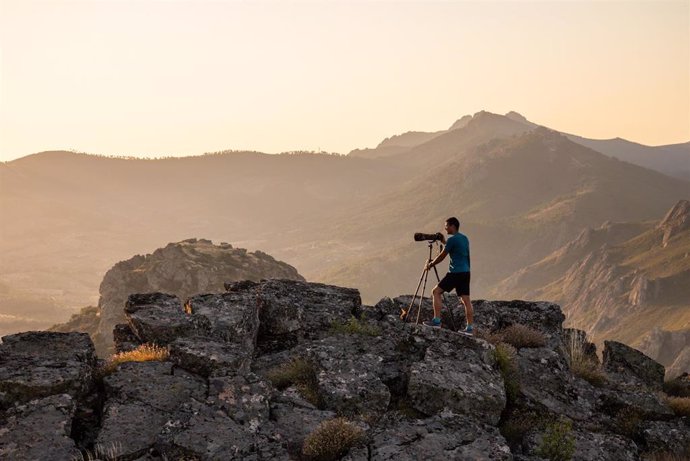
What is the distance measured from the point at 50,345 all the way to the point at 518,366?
10.5 metres

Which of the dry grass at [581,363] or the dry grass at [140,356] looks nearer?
the dry grass at [140,356]

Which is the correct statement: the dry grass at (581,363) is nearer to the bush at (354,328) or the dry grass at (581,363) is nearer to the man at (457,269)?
the man at (457,269)

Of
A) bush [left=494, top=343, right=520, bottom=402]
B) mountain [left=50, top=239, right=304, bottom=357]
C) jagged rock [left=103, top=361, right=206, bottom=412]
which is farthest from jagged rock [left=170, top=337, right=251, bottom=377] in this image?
mountain [left=50, top=239, right=304, bottom=357]

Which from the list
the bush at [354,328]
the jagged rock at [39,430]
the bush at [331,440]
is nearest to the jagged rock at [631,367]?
the bush at [354,328]

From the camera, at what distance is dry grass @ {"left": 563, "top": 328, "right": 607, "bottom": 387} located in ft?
49.0

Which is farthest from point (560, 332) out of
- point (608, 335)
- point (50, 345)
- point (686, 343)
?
point (608, 335)

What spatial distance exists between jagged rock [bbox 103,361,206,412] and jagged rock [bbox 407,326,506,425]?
14.2 ft

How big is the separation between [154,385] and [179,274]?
66027mm

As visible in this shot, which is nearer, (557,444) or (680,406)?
(557,444)

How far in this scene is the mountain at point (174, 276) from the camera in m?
72.3

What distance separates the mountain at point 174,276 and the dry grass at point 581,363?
55.9 metres

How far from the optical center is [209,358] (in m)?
12.2

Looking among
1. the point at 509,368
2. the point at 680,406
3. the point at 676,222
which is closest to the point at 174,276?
the point at 509,368

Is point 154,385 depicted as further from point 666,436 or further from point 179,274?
point 179,274
